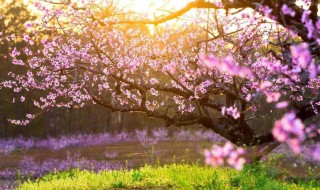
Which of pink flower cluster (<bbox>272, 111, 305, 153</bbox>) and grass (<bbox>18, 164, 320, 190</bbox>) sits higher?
pink flower cluster (<bbox>272, 111, 305, 153</bbox>)

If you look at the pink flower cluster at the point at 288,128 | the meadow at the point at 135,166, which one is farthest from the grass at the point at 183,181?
the pink flower cluster at the point at 288,128

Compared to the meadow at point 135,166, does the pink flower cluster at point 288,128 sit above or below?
above

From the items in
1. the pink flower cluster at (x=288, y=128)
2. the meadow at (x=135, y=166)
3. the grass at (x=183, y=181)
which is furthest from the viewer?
the meadow at (x=135, y=166)

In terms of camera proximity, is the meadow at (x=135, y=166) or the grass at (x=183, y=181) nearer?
the grass at (x=183, y=181)

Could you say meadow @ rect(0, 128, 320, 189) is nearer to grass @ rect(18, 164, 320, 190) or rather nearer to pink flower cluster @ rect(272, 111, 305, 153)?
grass @ rect(18, 164, 320, 190)

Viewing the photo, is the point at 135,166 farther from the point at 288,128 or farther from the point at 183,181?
the point at 288,128

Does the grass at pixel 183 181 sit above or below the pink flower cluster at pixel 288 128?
below

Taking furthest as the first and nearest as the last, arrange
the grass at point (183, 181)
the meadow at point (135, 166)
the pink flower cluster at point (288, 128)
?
the meadow at point (135, 166)
the grass at point (183, 181)
the pink flower cluster at point (288, 128)

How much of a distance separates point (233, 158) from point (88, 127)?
33.4 metres

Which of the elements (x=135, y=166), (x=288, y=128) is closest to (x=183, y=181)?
(x=288, y=128)

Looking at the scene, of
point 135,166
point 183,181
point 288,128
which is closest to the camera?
point 288,128

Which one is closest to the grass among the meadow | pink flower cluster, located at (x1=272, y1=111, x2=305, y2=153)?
the meadow

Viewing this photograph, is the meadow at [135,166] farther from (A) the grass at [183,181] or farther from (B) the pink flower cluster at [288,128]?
(B) the pink flower cluster at [288,128]

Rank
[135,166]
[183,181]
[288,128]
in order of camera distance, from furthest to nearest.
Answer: [135,166] < [183,181] < [288,128]
